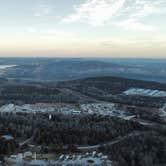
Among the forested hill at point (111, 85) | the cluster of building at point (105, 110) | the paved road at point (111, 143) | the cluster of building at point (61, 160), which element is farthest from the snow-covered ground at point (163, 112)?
the cluster of building at point (61, 160)

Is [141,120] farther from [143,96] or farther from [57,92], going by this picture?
[57,92]

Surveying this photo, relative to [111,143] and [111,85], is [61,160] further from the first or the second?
[111,85]

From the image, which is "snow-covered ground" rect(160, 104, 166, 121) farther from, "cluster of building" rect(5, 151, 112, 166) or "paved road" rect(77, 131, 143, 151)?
"cluster of building" rect(5, 151, 112, 166)

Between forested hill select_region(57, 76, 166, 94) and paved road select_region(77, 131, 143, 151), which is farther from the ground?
forested hill select_region(57, 76, 166, 94)

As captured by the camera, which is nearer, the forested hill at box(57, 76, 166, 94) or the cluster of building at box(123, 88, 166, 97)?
the cluster of building at box(123, 88, 166, 97)

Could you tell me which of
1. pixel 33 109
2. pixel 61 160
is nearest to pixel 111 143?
pixel 61 160

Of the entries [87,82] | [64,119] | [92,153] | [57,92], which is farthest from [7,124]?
[87,82]

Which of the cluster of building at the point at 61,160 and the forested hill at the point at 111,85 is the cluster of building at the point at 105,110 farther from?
the cluster of building at the point at 61,160

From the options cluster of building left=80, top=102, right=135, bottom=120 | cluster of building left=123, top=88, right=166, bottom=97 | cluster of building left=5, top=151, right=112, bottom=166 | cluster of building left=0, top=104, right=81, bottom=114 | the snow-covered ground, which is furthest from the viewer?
cluster of building left=123, top=88, right=166, bottom=97

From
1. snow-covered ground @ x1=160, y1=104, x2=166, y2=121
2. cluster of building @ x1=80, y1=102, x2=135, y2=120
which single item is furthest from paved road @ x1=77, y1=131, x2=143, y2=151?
snow-covered ground @ x1=160, y1=104, x2=166, y2=121

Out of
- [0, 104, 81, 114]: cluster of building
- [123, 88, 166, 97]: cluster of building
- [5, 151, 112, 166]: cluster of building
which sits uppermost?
[123, 88, 166, 97]: cluster of building
